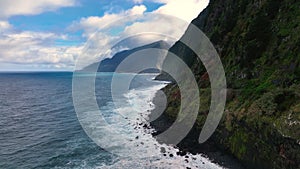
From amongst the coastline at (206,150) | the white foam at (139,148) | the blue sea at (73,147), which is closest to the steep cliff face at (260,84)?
the coastline at (206,150)

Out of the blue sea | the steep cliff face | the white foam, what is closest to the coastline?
the steep cliff face

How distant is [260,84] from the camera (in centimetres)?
4603

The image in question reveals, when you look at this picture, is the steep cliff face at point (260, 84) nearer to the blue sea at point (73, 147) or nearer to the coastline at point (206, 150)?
the coastline at point (206, 150)

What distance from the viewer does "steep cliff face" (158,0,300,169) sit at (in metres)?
32.2

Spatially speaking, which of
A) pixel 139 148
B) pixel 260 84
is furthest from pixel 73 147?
pixel 260 84

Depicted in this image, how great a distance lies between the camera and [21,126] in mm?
62406

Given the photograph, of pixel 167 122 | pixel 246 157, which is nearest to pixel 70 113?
pixel 167 122

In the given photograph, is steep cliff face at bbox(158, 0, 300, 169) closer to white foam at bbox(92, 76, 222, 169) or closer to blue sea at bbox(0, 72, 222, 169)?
white foam at bbox(92, 76, 222, 169)

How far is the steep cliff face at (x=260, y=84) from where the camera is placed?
32.2m

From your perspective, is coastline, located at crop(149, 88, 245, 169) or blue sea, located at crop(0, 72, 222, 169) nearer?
coastline, located at crop(149, 88, 245, 169)

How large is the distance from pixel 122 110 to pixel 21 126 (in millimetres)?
30146

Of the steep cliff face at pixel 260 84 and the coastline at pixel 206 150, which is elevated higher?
the steep cliff face at pixel 260 84

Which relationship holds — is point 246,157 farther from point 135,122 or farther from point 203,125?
point 135,122

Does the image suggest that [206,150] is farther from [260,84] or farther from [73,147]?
[73,147]
